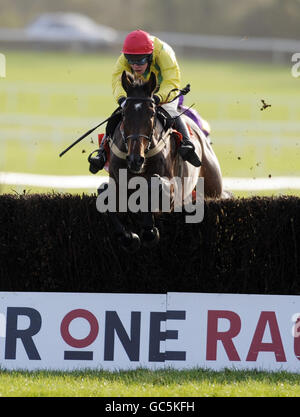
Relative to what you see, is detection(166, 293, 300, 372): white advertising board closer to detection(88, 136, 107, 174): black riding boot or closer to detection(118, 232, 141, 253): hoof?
detection(118, 232, 141, 253): hoof

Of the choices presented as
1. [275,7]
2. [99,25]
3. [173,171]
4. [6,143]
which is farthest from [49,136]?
[99,25]

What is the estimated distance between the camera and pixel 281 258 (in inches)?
276

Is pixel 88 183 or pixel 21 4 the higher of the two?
pixel 21 4

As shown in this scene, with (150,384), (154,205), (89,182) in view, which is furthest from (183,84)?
(150,384)

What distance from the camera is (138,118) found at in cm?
711

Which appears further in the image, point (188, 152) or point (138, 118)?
point (188, 152)

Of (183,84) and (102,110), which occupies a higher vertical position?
(183,84)

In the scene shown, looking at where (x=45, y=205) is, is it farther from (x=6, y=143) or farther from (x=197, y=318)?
(x=6, y=143)

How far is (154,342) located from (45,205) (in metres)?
1.41

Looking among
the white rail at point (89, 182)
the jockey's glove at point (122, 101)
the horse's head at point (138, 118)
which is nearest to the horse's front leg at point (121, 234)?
the horse's head at point (138, 118)

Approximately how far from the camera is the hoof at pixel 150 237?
6.92 metres

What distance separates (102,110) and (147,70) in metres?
21.7

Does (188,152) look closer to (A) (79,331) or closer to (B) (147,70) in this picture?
(B) (147,70)

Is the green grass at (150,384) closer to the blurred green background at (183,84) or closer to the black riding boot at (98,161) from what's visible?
the black riding boot at (98,161)
